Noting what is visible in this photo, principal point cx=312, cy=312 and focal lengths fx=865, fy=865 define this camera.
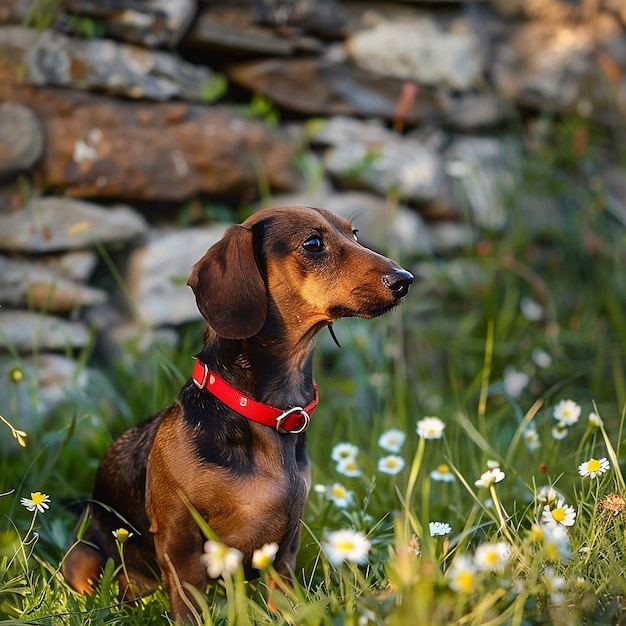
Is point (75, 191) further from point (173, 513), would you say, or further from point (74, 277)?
point (173, 513)

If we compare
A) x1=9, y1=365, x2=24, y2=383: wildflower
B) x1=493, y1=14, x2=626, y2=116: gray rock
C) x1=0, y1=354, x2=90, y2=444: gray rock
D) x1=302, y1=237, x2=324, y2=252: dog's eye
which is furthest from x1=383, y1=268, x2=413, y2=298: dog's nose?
x1=493, y1=14, x2=626, y2=116: gray rock

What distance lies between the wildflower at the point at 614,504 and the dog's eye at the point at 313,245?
3.26ft

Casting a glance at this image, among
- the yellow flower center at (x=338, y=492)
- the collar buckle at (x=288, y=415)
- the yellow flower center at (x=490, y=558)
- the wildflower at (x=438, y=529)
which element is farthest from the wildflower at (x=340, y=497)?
the yellow flower center at (x=490, y=558)

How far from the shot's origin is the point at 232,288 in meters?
2.29

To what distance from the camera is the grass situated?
180 centimetres

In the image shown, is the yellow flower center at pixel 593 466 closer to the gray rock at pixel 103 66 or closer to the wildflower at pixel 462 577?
the wildflower at pixel 462 577

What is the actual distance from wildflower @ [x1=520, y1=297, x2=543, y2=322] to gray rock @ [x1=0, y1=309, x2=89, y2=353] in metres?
2.26

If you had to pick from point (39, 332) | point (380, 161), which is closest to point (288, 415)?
point (39, 332)

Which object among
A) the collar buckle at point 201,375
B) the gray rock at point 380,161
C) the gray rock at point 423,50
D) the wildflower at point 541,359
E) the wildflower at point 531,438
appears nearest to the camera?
the collar buckle at point 201,375

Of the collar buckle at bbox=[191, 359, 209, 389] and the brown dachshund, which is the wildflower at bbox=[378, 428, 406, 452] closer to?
the brown dachshund

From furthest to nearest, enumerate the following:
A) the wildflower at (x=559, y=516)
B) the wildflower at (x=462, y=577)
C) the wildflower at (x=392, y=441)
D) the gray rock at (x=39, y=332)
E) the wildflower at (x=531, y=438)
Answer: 1. the gray rock at (x=39, y=332)
2. the wildflower at (x=392, y=441)
3. the wildflower at (x=531, y=438)
4. the wildflower at (x=559, y=516)
5. the wildflower at (x=462, y=577)

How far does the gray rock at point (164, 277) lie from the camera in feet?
13.0

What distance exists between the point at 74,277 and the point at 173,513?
186 cm

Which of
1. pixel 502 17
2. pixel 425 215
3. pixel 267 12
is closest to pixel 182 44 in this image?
pixel 267 12
